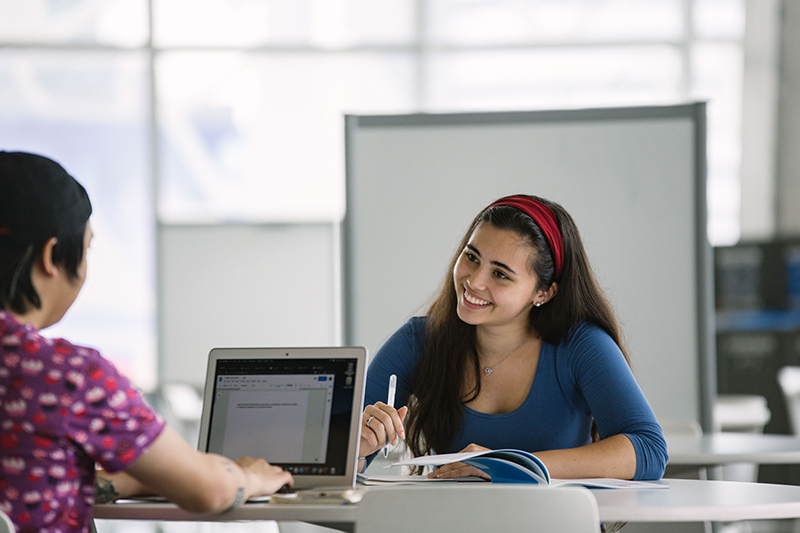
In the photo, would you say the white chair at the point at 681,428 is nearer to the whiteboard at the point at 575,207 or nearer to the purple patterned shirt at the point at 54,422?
the whiteboard at the point at 575,207

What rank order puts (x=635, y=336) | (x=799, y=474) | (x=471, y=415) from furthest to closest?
(x=799, y=474) < (x=635, y=336) < (x=471, y=415)

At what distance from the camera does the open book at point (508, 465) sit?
4.52ft

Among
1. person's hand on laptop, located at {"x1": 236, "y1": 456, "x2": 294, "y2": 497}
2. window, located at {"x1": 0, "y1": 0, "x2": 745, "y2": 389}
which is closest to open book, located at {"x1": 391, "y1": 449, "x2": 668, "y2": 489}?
person's hand on laptop, located at {"x1": 236, "y1": 456, "x2": 294, "y2": 497}

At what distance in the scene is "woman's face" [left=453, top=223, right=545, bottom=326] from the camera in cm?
190

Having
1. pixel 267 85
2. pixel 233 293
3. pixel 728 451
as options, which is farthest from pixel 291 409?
pixel 267 85

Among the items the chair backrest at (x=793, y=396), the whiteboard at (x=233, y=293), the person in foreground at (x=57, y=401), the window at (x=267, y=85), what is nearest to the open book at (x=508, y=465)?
the person in foreground at (x=57, y=401)

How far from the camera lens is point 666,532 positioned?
93.2 inches

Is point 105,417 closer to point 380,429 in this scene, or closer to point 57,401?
point 57,401

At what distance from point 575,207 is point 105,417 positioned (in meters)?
2.49

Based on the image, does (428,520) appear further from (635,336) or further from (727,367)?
(727,367)

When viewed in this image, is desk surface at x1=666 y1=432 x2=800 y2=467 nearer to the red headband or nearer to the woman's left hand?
the red headband

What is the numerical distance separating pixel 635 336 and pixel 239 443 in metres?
2.16

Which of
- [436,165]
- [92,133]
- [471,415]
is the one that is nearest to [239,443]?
[471,415]

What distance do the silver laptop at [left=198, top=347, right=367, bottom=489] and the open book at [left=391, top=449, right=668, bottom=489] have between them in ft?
0.40
